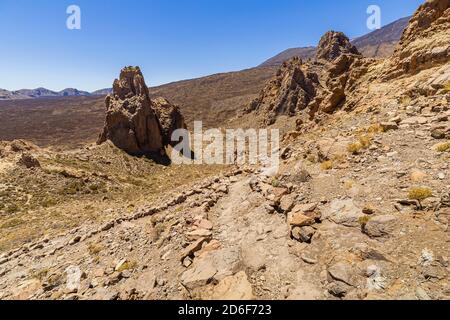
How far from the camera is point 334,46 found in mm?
68250

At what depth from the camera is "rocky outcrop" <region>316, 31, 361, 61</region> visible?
223ft

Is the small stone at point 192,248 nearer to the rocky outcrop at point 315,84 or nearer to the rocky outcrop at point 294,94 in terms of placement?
the rocky outcrop at point 315,84

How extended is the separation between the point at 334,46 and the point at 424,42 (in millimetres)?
63346

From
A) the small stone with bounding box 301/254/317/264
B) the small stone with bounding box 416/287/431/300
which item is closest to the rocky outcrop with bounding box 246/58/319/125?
the small stone with bounding box 301/254/317/264

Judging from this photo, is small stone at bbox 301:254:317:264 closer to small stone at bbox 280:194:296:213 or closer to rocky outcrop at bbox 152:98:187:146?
small stone at bbox 280:194:296:213

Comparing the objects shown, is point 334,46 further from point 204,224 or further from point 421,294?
point 421,294

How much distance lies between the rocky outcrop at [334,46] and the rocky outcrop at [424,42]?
59.4 metres

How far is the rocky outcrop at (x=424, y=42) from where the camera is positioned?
35.2 feet

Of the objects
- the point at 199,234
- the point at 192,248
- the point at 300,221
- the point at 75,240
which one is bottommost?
the point at 75,240

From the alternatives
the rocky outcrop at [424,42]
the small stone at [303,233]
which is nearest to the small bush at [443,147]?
the small stone at [303,233]

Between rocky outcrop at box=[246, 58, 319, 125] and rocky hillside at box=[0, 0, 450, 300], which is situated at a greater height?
rocky outcrop at box=[246, 58, 319, 125]

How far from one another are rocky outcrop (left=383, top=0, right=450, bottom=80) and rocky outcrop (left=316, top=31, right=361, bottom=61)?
5939cm

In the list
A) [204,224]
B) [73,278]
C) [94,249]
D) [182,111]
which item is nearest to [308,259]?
[204,224]
